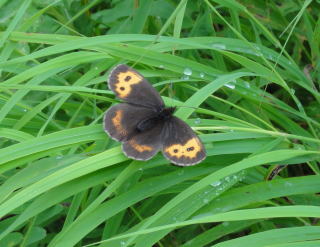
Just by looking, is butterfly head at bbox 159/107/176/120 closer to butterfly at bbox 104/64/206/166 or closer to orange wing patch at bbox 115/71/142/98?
butterfly at bbox 104/64/206/166

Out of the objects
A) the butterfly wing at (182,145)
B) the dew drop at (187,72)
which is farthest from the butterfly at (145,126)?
the dew drop at (187,72)

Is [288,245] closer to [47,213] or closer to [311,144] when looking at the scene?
[311,144]

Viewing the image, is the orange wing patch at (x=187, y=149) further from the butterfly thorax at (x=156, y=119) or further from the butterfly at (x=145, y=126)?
the butterfly thorax at (x=156, y=119)

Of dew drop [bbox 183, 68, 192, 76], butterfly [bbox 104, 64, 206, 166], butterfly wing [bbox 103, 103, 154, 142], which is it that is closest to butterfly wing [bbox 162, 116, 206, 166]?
butterfly [bbox 104, 64, 206, 166]

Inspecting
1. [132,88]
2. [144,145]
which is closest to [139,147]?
[144,145]

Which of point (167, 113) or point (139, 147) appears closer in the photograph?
point (139, 147)

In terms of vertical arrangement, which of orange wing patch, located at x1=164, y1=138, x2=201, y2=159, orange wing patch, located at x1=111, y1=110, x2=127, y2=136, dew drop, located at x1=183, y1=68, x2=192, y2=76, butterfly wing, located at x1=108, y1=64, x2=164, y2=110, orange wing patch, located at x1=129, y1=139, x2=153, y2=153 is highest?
dew drop, located at x1=183, y1=68, x2=192, y2=76

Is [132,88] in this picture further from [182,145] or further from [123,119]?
[182,145]

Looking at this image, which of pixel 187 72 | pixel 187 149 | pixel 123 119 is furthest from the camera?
pixel 187 72
